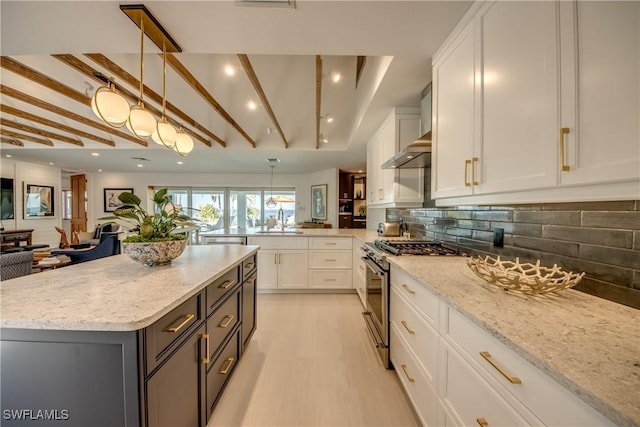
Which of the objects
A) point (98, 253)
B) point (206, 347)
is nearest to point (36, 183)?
point (98, 253)

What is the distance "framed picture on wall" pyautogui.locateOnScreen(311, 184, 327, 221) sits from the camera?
23.8ft

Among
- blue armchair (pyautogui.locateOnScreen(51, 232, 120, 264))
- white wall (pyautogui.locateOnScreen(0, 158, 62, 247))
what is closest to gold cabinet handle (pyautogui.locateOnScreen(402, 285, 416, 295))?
blue armchair (pyautogui.locateOnScreen(51, 232, 120, 264))

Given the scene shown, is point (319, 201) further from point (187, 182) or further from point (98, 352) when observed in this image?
point (98, 352)

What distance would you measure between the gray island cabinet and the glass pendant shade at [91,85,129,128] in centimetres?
103

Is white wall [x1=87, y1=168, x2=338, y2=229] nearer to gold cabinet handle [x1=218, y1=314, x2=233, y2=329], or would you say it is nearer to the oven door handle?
the oven door handle

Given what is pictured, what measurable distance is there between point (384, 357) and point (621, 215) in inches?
66.6

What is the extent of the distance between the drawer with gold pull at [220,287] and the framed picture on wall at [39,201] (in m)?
7.48

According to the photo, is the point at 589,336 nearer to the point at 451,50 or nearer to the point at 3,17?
the point at 451,50

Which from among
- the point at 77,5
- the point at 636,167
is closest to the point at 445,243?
the point at 636,167

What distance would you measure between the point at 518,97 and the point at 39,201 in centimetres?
933

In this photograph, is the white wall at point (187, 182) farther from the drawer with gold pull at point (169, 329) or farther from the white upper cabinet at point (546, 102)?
the drawer with gold pull at point (169, 329)

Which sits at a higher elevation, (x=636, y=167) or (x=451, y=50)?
(x=451, y=50)

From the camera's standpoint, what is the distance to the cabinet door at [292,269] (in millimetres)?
3650

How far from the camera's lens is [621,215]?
93 cm
